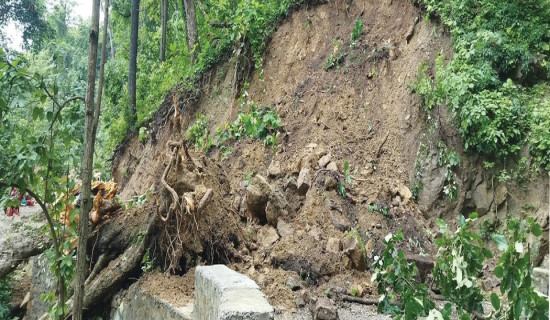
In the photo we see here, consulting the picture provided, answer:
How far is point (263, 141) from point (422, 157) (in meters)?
3.07

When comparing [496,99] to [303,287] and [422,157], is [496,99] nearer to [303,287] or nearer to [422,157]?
[422,157]

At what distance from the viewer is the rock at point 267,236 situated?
706 centimetres

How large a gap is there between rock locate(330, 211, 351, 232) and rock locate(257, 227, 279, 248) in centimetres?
83

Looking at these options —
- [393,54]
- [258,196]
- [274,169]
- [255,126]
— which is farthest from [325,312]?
[393,54]

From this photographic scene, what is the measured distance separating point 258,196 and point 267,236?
599 millimetres

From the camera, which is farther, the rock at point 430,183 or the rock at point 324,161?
the rock at point 324,161

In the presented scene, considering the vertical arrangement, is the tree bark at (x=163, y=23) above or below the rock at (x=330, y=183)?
above

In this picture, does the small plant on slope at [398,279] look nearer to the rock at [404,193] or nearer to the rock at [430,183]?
the rock at [404,193]

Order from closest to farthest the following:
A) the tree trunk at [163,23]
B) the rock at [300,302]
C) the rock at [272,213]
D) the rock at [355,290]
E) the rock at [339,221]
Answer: the rock at [300,302] < the rock at [355,290] < the rock at [339,221] < the rock at [272,213] < the tree trunk at [163,23]

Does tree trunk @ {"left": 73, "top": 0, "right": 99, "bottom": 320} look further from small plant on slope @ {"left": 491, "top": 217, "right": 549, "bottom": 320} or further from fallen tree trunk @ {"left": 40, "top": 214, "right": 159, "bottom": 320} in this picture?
small plant on slope @ {"left": 491, "top": 217, "right": 549, "bottom": 320}

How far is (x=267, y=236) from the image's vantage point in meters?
7.19

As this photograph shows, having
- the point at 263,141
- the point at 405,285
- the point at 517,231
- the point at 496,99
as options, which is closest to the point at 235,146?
the point at 263,141

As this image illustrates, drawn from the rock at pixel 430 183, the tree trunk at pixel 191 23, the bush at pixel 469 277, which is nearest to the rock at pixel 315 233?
the rock at pixel 430 183

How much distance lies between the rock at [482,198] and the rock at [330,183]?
208 cm
